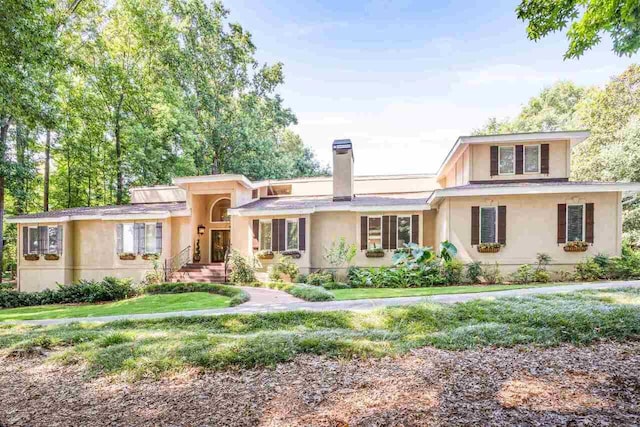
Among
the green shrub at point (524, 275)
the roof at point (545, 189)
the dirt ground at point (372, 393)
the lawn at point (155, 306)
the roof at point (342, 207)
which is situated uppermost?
the roof at point (545, 189)

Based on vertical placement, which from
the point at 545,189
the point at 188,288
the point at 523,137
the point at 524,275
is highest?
the point at 523,137

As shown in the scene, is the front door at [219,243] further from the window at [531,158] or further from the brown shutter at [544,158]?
the brown shutter at [544,158]

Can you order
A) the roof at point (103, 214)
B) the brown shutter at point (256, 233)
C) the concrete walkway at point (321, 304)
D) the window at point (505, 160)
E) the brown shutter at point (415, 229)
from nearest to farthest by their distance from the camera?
the concrete walkway at point (321, 304) → the window at point (505, 160) → the brown shutter at point (415, 229) → the brown shutter at point (256, 233) → the roof at point (103, 214)

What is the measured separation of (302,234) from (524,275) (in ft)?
27.9

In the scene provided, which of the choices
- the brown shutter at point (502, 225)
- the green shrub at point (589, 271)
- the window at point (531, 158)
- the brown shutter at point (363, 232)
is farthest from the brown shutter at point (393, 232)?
the green shrub at point (589, 271)

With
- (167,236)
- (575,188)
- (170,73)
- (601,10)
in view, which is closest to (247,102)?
(170,73)

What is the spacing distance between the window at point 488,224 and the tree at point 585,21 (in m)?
7.25

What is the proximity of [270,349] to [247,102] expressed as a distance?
23446 mm

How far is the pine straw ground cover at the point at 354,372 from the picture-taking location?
306cm

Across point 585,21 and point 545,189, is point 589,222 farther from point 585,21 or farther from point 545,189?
point 585,21

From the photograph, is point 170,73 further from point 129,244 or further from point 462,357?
point 462,357

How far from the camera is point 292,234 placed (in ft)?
47.8

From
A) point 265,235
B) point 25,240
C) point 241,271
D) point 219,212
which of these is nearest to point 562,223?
point 265,235

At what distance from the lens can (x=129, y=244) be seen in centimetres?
1561
